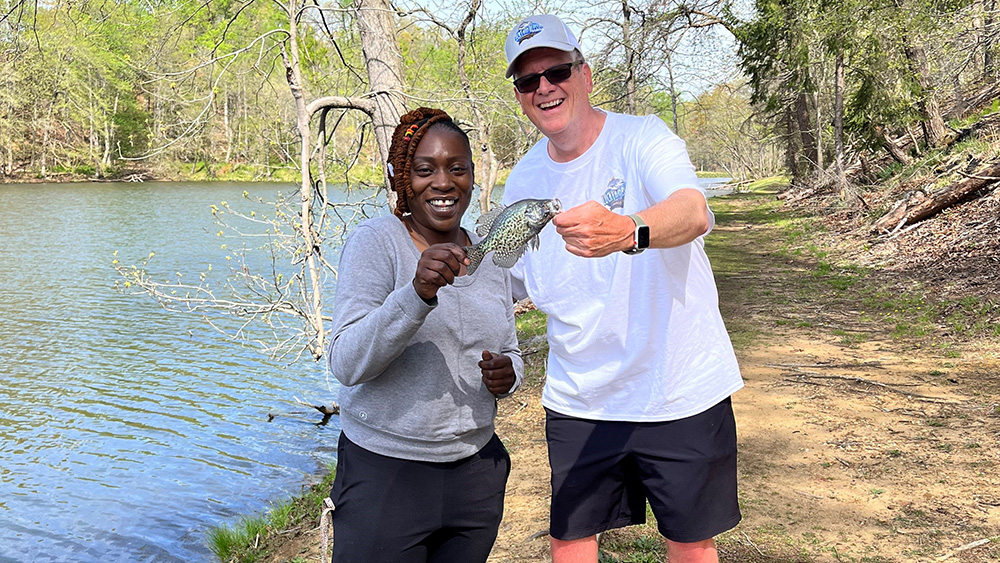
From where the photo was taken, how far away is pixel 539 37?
2.61 m

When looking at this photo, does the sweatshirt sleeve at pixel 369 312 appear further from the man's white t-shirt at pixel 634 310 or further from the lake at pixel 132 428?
the lake at pixel 132 428

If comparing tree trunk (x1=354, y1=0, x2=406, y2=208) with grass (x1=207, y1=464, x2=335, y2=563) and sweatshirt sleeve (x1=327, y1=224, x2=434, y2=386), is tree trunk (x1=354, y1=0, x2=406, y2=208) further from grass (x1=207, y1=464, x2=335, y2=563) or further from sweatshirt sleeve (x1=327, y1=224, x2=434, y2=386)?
sweatshirt sleeve (x1=327, y1=224, x2=434, y2=386)

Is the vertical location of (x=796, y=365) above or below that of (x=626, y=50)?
below

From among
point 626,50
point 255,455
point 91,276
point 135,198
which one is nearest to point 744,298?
point 626,50

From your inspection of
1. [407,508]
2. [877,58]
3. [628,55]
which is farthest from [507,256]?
[877,58]

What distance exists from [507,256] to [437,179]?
0.38 metres

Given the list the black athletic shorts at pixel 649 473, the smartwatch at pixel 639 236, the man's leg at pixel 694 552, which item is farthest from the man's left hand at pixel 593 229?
the man's leg at pixel 694 552

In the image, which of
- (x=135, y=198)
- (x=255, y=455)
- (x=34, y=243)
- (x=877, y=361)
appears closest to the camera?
(x=877, y=361)

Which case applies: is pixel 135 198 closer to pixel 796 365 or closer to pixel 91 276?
pixel 91 276

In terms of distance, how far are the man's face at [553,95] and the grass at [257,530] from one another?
15.1ft

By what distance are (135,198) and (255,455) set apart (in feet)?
126

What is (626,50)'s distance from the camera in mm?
14445

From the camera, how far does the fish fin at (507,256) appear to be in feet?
7.40

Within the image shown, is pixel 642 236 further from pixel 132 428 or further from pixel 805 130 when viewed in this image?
pixel 805 130
